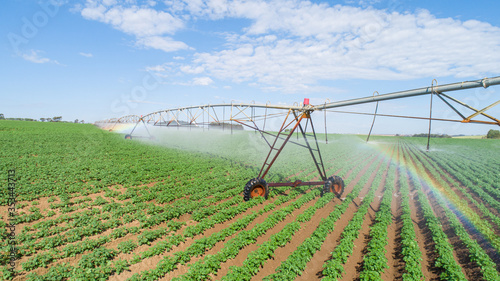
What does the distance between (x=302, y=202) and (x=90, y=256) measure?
30.6ft

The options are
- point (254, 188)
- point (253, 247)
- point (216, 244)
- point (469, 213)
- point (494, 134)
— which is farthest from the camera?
point (494, 134)

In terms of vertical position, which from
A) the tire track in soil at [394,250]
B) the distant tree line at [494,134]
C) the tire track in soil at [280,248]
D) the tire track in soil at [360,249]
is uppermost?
the distant tree line at [494,134]

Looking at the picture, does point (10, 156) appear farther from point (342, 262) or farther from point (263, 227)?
point (342, 262)

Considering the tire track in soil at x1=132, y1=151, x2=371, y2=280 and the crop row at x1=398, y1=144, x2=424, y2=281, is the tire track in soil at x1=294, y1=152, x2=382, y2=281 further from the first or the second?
the tire track in soil at x1=132, y1=151, x2=371, y2=280

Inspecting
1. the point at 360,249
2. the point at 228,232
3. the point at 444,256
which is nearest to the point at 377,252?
the point at 360,249

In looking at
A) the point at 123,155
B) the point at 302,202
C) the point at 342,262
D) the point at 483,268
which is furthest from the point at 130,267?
the point at 123,155

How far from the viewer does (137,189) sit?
44.4 ft

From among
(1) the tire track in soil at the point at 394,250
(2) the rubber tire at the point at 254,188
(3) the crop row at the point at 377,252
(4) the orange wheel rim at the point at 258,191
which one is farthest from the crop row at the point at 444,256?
(4) the orange wheel rim at the point at 258,191

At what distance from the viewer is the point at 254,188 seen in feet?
39.3

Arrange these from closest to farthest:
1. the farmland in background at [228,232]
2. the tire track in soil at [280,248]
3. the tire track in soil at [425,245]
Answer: the farmland in background at [228,232]
the tire track in soil at [280,248]
the tire track in soil at [425,245]

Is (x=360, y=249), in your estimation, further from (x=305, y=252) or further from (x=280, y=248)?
(x=280, y=248)

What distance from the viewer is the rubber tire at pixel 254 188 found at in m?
11.7

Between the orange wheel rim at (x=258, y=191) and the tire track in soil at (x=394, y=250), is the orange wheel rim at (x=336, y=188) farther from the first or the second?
the orange wheel rim at (x=258, y=191)

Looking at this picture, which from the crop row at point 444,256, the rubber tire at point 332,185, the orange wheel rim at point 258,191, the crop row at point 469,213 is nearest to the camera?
the crop row at point 444,256
